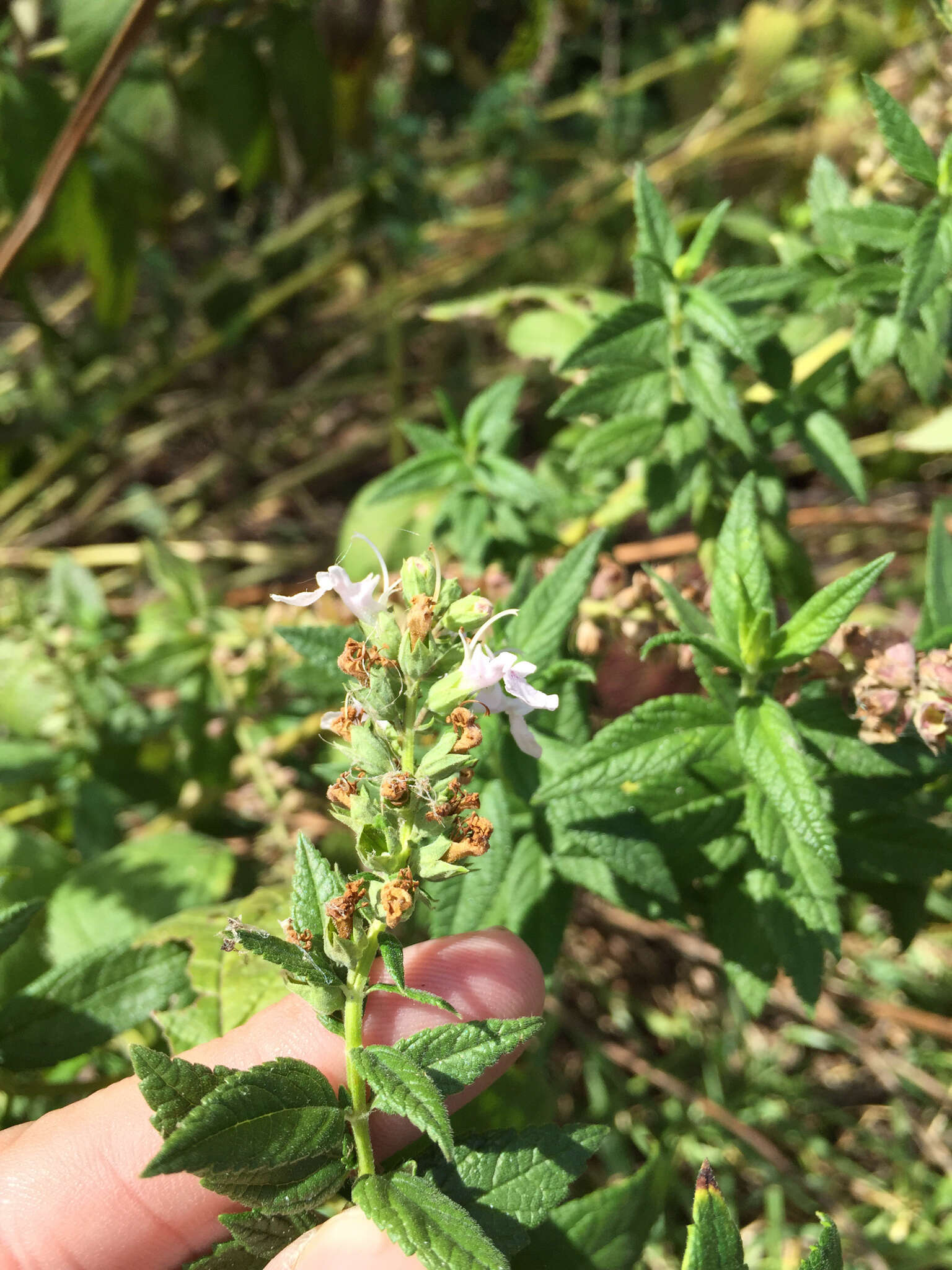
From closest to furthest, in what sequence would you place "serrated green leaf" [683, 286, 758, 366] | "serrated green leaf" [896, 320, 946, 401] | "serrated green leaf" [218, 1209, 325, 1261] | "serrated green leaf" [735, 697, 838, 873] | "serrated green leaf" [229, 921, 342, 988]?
"serrated green leaf" [229, 921, 342, 988] < "serrated green leaf" [218, 1209, 325, 1261] < "serrated green leaf" [735, 697, 838, 873] < "serrated green leaf" [683, 286, 758, 366] < "serrated green leaf" [896, 320, 946, 401]

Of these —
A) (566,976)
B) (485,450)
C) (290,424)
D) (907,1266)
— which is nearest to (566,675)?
(485,450)

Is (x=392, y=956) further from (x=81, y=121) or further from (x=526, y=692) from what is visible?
(x=81, y=121)

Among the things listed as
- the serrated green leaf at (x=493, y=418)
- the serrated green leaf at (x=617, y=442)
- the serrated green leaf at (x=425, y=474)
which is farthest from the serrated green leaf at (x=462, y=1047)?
the serrated green leaf at (x=493, y=418)

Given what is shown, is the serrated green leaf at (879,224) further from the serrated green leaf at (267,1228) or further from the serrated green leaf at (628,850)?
the serrated green leaf at (267,1228)

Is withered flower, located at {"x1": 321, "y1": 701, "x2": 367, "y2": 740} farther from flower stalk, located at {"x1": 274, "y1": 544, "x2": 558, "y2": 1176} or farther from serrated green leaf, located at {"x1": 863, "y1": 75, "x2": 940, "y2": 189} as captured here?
serrated green leaf, located at {"x1": 863, "y1": 75, "x2": 940, "y2": 189}

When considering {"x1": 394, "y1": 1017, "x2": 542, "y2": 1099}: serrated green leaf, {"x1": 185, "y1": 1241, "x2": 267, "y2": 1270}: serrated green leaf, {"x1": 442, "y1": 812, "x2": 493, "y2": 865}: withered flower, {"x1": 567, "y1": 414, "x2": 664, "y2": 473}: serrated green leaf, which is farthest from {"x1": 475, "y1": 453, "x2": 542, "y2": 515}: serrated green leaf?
{"x1": 185, "y1": 1241, "x2": 267, "y2": 1270}: serrated green leaf

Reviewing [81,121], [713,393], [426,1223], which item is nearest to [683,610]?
[713,393]
